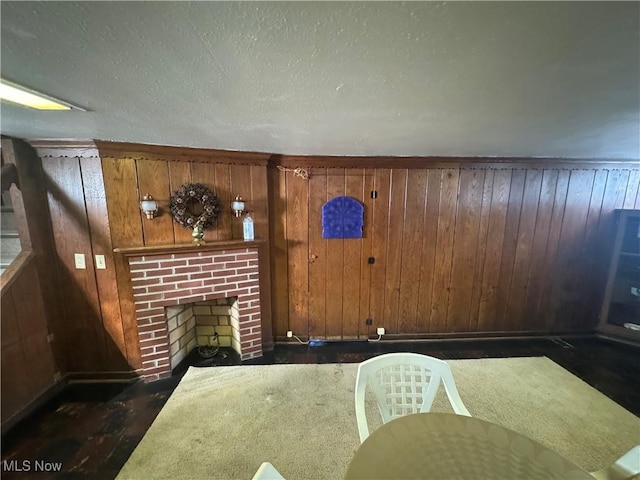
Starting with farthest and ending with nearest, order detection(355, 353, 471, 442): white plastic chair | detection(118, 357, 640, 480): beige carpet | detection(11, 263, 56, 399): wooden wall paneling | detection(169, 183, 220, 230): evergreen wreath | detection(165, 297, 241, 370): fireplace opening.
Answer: detection(165, 297, 241, 370): fireplace opening
detection(169, 183, 220, 230): evergreen wreath
detection(11, 263, 56, 399): wooden wall paneling
detection(118, 357, 640, 480): beige carpet
detection(355, 353, 471, 442): white plastic chair

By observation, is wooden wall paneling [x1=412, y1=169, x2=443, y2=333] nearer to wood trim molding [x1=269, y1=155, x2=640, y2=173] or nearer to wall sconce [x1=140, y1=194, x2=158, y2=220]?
wood trim molding [x1=269, y1=155, x2=640, y2=173]

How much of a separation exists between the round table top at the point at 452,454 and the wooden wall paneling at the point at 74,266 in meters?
2.56

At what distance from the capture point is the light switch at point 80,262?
2152 mm

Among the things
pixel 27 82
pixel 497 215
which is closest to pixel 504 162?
pixel 497 215

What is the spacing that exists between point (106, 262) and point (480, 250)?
153 inches

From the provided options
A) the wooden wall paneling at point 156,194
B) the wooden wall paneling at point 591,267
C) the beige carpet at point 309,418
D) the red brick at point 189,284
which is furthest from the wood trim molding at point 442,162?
the beige carpet at point 309,418

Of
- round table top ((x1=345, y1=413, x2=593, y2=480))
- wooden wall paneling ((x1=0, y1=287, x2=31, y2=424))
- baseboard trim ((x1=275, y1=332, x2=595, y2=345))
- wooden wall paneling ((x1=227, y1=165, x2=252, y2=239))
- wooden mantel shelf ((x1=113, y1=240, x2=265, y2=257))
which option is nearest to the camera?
round table top ((x1=345, y1=413, x2=593, y2=480))

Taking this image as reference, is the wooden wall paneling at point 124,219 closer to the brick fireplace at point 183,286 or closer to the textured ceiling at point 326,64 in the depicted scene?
the brick fireplace at point 183,286

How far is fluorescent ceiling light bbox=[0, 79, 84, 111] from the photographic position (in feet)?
3.42

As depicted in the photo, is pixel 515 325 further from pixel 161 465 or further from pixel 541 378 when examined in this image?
pixel 161 465

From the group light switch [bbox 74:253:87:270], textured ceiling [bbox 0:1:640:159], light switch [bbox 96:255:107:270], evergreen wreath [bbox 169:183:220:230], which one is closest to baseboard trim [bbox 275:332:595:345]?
evergreen wreath [bbox 169:183:220:230]

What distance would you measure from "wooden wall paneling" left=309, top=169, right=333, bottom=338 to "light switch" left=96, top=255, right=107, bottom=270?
193 centimetres

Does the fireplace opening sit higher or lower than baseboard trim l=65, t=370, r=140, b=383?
higher

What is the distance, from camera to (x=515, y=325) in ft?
10.3
